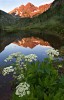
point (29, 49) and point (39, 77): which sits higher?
point (39, 77)

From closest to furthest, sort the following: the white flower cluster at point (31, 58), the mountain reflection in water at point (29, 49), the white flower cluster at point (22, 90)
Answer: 1. the white flower cluster at point (22, 90)
2. the white flower cluster at point (31, 58)
3. the mountain reflection in water at point (29, 49)

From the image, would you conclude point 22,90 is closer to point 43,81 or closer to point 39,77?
point 43,81

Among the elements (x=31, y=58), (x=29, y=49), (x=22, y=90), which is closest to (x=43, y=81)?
(x=31, y=58)

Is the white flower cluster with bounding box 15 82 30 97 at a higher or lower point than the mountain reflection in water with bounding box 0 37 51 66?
higher

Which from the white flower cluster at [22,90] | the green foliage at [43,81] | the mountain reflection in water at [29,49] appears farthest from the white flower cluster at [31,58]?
the mountain reflection in water at [29,49]

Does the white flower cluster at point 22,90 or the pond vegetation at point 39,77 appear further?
the pond vegetation at point 39,77

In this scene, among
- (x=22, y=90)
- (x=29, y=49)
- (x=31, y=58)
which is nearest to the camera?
(x=22, y=90)

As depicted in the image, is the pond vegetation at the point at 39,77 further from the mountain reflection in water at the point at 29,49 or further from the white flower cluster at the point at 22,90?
the mountain reflection in water at the point at 29,49

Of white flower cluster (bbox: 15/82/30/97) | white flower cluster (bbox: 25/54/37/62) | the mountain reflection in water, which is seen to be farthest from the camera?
the mountain reflection in water

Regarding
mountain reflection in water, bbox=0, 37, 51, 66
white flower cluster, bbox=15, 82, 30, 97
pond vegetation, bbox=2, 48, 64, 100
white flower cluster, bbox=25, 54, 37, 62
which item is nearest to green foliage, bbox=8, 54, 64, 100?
pond vegetation, bbox=2, 48, 64, 100

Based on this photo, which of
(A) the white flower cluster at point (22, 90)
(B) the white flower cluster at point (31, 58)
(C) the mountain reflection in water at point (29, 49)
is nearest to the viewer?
(A) the white flower cluster at point (22, 90)

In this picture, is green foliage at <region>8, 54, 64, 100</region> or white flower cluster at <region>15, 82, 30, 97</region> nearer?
white flower cluster at <region>15, 82, 30, 97</region>

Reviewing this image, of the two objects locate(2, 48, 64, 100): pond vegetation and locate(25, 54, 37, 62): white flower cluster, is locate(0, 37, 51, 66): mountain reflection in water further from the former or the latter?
locate(25, 54, 37, 62): white flower cluster

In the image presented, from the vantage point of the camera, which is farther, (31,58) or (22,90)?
(31,58)
